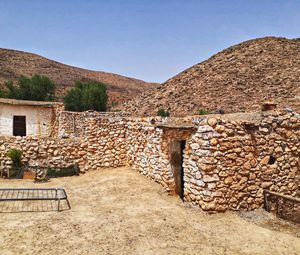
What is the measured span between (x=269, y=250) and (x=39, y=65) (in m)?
67.2

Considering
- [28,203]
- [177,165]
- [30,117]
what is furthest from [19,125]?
[177,165]

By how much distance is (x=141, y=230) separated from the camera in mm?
5809

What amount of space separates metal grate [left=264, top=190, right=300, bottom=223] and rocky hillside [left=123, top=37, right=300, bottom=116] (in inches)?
630

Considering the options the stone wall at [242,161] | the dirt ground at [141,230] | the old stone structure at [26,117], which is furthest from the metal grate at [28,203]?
the old stone structure at [26,117]

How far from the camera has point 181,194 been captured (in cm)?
827

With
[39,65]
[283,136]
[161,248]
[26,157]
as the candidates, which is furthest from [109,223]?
[39,65]

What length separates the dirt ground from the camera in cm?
505

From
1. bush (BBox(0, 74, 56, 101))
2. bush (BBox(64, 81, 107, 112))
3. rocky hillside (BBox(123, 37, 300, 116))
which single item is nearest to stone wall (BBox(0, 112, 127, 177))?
rocky hillside (BBox(123, 37, 300, 116))

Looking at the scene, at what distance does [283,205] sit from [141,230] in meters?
3.41

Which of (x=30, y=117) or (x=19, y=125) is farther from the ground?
(x=30, y=117)

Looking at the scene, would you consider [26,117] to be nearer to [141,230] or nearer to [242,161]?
[141,230]

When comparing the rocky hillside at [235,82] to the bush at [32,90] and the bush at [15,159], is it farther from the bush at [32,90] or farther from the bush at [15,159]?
the bush at [15,159]

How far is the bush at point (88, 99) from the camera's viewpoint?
102 ft

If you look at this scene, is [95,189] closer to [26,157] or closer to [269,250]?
[26,157]
